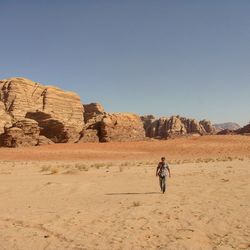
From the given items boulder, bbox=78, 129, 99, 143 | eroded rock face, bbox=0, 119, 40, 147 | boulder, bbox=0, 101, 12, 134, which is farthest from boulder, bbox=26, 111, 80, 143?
boulder, bbox=0, 101, 12, 134

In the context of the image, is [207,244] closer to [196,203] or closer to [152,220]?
[152,220]

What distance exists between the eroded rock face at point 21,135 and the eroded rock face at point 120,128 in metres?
8.70

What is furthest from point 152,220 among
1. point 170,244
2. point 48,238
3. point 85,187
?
point 85,187

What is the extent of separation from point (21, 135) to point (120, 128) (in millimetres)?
12994

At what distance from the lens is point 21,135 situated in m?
45.1

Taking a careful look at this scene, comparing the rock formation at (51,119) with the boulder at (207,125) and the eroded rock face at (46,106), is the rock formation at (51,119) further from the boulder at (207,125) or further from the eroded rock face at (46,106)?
the boulder at (207,125)

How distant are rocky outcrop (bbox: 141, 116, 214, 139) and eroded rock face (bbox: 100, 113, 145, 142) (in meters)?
29.0

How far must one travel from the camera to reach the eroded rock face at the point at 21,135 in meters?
44.6

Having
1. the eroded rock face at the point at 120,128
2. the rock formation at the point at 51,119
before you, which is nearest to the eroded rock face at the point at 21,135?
the rock formation at the point at 51,119

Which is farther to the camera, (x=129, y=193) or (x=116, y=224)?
(x=129, y=193)

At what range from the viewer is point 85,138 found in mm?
48938

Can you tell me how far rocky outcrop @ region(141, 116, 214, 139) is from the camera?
291 feet

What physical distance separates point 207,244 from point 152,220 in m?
2.44

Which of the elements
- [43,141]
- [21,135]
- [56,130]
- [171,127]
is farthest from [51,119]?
[171,127]
